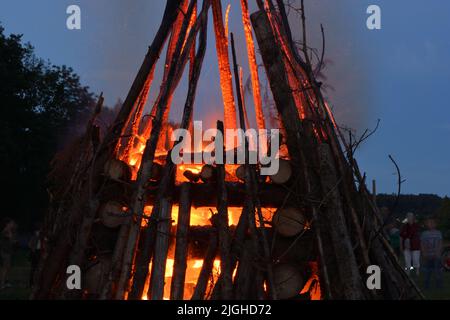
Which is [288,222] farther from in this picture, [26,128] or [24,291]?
[26,128]

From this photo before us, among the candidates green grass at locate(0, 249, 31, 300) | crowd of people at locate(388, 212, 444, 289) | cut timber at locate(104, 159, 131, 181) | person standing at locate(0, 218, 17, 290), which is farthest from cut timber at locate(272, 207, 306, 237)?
person standing at locate(0, 218, 17, 290)

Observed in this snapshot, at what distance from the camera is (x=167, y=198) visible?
5957mm

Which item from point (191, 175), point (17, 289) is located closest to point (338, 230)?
point (191, 175)

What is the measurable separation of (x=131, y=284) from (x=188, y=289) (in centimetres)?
138

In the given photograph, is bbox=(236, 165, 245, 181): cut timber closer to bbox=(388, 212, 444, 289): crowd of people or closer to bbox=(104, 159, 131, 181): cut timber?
bbox=(104, 159, 131, 181): cut timber

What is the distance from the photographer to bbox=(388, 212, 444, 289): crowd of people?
1034 cm

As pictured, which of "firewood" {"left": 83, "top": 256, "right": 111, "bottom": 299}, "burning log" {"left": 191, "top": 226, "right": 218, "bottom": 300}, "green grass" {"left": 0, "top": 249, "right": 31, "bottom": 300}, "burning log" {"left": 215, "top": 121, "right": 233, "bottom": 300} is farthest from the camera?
"green grass" {"left": 0, "top": 249, "right": 31, "bottom": 300}

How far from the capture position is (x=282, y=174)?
20.2 ft

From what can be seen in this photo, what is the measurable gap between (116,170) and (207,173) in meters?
1.09

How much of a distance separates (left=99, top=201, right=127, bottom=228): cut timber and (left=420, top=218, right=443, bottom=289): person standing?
6.73 meters
